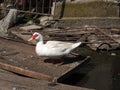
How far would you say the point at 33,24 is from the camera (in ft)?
50.6

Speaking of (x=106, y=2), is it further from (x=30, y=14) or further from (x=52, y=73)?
(x=52, y=73)

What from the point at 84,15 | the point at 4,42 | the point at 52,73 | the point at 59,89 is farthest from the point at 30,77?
the point at 84,15

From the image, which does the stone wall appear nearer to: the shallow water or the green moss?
the green moss

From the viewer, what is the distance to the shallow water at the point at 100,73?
10.3 metres

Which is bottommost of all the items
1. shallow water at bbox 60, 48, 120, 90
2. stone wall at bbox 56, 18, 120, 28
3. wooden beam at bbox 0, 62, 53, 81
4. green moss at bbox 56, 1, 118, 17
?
shallow water at bbox 60, 48, 120, 90

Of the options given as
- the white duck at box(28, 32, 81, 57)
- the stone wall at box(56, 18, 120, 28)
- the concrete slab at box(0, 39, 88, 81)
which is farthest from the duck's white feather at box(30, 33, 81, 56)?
the stone wall at box(56, 18, 120, 28)

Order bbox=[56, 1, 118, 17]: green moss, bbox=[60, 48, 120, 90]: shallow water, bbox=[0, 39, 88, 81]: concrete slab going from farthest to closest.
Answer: bbox=[56, 1, 118, 17]: green moss < bbox=[60, 48, 120, 90]: shallow water < bbox=[0, 39, 88, 81]: concrete slab

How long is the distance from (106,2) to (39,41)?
208 inches

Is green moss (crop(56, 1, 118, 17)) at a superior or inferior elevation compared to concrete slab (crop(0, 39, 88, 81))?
superior

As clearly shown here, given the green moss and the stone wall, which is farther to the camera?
the green moss

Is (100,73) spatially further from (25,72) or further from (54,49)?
(25,72)

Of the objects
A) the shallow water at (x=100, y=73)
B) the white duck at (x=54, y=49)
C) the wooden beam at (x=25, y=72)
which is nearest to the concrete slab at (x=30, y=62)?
the wooden beam at (x=25, y=72)

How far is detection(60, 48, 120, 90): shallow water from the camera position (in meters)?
10.3

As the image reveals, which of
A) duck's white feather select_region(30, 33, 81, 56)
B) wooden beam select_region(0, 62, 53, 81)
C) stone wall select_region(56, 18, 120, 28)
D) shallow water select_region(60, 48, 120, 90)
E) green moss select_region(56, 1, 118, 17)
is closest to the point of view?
wooden beam select_region(0, 62, 53, 81)
